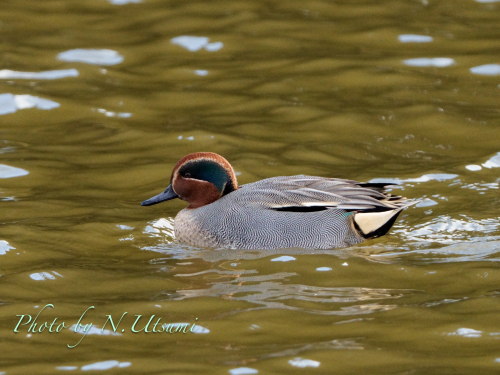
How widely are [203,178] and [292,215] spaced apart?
0.86 metres

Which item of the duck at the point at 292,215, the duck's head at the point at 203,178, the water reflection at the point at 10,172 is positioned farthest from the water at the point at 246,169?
the duck's head at the point at 203,178

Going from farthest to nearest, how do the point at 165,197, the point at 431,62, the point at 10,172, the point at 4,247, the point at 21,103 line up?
the point at 431,62, the point at 21,103, the point at 10,172, the point at 165,197, the point at 4,247

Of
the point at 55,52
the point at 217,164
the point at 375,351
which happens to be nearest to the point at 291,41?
the point at 55,52

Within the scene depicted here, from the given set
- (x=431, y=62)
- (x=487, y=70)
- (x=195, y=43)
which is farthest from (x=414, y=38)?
(x=195, y=43)

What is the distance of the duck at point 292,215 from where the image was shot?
19.3 ft

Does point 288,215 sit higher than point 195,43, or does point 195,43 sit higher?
point 195,43

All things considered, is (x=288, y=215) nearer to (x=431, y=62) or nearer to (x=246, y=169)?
(x=246, y=169)

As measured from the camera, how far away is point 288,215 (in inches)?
234

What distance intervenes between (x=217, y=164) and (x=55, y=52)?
493 centimetres

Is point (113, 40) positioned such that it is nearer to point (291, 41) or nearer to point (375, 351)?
point (291, 41)

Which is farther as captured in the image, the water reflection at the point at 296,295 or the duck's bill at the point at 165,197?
the duck's bill at the point at 165,197

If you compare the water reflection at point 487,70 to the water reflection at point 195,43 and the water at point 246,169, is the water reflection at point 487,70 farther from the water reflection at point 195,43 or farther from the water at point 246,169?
the water reflection at point 195,43

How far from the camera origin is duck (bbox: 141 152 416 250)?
5.89 metres

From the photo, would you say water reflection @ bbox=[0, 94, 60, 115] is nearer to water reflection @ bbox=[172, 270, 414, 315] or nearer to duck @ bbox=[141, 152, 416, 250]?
duck @ bbox=[141, 152, 416, 250]
